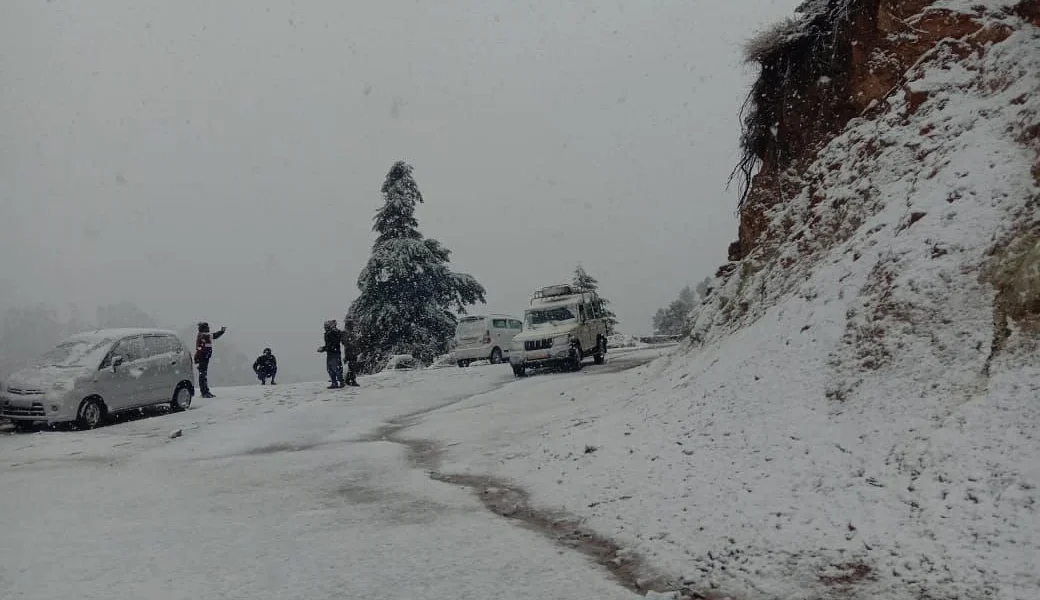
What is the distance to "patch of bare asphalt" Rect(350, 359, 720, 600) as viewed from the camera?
15.2 ft

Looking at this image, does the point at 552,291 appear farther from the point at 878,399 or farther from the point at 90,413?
the point at 878,399

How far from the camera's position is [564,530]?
234 inches

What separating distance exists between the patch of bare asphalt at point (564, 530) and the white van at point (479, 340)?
16298mm

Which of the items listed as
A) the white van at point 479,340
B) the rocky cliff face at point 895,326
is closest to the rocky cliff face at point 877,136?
the rocky cliff face at point 895,326

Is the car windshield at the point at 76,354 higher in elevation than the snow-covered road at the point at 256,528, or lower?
higher

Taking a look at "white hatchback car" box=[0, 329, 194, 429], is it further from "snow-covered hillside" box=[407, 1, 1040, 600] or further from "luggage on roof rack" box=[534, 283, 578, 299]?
"luggage on roof rack" box=[534, 283, 578, 299]

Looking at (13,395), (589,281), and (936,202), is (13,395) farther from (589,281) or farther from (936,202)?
(589,281)

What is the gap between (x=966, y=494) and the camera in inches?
180

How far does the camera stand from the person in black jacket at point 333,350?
19609 millimetres

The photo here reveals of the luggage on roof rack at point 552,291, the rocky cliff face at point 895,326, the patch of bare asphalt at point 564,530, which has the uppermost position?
the luggage on roof rack at point 552,291

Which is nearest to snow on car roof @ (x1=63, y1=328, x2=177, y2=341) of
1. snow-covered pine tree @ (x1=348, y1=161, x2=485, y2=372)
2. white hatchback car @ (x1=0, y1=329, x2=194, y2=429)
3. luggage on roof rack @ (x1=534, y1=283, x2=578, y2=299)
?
white hatchback car @ (x1=0, y1=329, x2=194, y2=429)

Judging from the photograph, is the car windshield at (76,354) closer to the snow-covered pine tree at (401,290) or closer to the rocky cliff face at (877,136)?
the rocky cliff face at (877,136)

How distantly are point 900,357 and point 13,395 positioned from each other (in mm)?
14937

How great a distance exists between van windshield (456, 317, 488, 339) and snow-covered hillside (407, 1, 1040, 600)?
16187 mm
